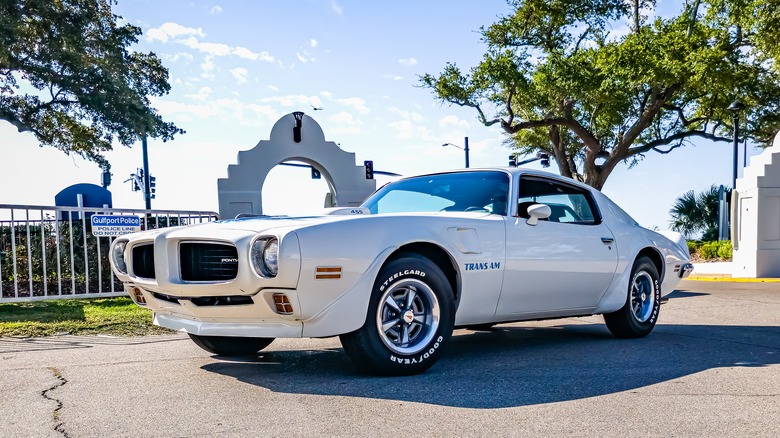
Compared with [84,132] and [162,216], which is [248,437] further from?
[84,132]

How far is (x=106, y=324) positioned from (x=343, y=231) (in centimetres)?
463

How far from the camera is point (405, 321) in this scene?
4.96 meters

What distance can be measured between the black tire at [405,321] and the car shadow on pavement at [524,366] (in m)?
0.12

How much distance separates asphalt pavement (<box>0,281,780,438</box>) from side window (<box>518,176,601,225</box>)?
114cm

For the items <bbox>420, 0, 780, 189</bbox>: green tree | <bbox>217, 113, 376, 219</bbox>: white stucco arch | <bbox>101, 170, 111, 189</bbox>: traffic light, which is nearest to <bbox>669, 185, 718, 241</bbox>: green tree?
<bbox>420, 0, 780, 189</bbox>: green tree

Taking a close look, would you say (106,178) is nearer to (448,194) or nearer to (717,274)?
(717,274)

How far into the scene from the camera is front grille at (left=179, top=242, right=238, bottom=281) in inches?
186

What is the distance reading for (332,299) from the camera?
457 centimetres

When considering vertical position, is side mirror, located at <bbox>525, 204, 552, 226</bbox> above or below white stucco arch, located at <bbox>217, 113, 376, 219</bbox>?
below

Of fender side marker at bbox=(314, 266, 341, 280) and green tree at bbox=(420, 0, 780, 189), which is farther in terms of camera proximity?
green tree at bbox=(420, 0, 780, 189)

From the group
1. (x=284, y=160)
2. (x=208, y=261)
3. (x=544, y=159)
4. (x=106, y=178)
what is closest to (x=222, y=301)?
(x=208, y=261)

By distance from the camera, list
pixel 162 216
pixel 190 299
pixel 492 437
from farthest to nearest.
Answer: pixel 162 216 → pixel 190 299 → pixel 492 437

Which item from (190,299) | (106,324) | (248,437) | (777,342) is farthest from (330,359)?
(777,342)

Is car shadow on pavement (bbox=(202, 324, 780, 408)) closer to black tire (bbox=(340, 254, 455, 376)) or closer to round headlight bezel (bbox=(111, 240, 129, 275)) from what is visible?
black tire (bbox=(340, 254, 455, 376))
